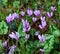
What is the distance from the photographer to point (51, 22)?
6.84ft

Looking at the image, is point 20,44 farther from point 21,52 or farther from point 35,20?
point 35,20

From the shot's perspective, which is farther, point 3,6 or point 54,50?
point 3,6

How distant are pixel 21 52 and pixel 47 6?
787 millimetres

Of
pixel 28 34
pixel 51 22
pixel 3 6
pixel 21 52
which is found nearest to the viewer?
pixel 21 52

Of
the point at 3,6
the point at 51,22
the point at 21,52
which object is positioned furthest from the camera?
the point at 3,6

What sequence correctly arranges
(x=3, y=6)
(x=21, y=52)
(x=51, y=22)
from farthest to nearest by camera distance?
(x=3, y=6)
(x=51, y=22)
(x=21, y=52)

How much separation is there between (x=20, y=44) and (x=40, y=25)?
10.8 inches

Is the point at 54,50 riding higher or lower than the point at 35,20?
lower

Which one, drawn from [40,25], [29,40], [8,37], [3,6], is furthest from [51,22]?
[3,6]

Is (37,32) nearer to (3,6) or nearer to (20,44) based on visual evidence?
(20,44)

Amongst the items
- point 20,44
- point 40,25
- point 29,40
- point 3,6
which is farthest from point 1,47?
point 3,6

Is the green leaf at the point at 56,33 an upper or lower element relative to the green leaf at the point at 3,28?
lower

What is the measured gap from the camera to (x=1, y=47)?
1.81 metres

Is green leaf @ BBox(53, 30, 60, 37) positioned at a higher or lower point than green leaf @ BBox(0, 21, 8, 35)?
lower
